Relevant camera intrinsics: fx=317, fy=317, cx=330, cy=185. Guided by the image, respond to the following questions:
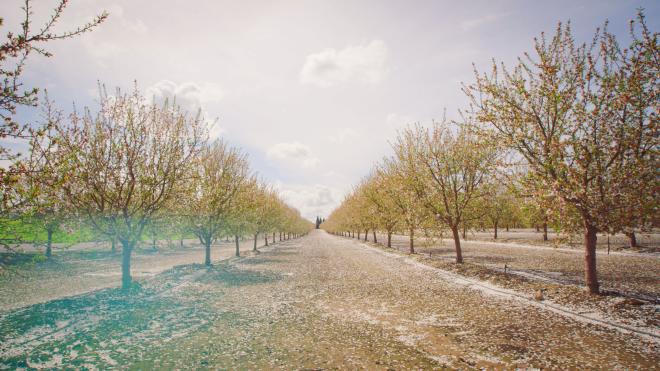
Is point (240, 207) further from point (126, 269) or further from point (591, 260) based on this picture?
point (591, 260)

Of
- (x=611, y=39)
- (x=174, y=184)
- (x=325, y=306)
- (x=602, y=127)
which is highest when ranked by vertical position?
(x=611, y=39)

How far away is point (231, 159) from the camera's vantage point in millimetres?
34812

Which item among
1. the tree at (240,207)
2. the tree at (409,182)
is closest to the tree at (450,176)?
the tree at (409,182)

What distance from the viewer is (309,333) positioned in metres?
11.3

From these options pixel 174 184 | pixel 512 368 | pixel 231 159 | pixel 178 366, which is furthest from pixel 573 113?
pixel 231 159

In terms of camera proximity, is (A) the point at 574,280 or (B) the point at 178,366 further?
(A) the point at 574,280

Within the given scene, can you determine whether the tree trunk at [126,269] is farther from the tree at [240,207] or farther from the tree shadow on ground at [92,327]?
the tree at [240,207]

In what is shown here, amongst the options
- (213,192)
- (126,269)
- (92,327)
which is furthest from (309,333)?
(213,192)

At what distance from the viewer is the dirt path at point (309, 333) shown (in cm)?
899

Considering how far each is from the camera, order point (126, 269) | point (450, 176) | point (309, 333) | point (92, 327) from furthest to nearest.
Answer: point (450, 176) < point (126, 269) < point (92, 327) < point (309, 333)

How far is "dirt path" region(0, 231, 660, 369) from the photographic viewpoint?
29.5 feet

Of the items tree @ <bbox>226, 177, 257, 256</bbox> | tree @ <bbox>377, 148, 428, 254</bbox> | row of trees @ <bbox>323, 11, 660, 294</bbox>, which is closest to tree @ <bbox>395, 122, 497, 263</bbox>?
tree @ <bbox>377, 148, 428, 254</bbox>

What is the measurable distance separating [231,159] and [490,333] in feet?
98.3

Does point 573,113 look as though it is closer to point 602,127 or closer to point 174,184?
point 602,127
